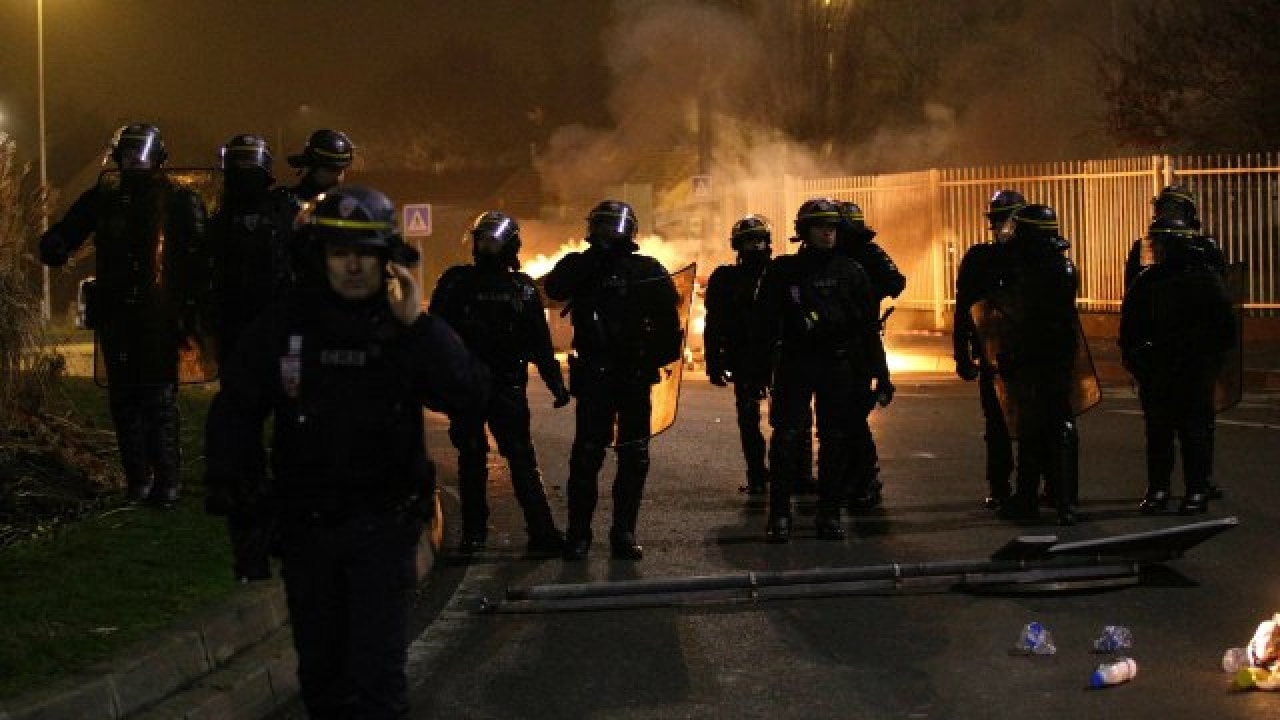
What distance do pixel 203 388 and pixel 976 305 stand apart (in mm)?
9175

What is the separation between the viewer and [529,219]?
2373 inches

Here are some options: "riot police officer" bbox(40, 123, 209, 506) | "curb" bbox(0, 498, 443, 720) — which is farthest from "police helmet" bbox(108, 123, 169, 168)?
"curb" bbox(0, 498, 443, 720)

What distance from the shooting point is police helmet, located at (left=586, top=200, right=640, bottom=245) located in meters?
8.42

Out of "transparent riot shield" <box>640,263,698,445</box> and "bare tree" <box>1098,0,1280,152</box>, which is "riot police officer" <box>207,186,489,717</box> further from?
"bare tree" <box>1098,0,1280,152</box>

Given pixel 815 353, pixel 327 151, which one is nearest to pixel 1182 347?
pixel 815 353

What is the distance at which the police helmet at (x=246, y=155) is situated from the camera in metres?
8.31

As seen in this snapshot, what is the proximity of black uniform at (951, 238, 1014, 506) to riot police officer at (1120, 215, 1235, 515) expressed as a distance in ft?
2.66

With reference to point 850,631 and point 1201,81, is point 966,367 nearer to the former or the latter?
point 850,631

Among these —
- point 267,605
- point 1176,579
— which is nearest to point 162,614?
point 267,605

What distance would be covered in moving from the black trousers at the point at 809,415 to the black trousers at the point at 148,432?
10.4 ft

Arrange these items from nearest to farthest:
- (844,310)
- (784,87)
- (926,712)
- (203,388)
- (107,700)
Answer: (107,700) → (926,712) → (844,310) → (203,388) → (784,87)

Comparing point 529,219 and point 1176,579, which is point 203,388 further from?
point 529,219

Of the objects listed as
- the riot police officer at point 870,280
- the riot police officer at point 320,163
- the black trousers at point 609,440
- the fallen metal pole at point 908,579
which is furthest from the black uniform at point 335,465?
the riot police officer at point 870,280

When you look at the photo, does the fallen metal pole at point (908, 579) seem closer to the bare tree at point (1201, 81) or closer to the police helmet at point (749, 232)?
the police helmet at point (749, 232)
